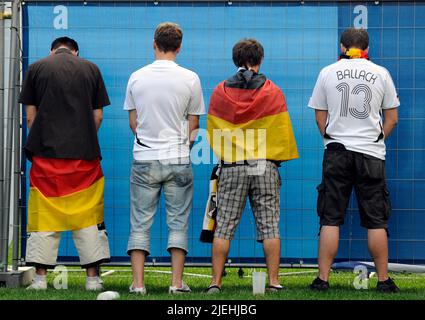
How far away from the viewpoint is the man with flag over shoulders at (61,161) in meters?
8.35

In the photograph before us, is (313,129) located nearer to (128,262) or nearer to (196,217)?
(196,217)

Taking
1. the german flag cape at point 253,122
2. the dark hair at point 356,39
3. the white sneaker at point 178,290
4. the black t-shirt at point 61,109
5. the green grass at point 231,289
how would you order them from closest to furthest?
the green grass at point 231,289
the white sneaker at point 178,290
the german flag cape at point 253,122
the black t-shirt at point 61,109
the dark hair at point 356,39

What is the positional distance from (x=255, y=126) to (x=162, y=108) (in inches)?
27.6

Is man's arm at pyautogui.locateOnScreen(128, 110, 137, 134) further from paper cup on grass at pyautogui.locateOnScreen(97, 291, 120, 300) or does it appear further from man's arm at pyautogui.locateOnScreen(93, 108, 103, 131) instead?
paper cup on grass at pyautogui.locateOnScreen(97, 291, 120, 300)

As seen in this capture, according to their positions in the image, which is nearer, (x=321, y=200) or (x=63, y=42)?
(x=321, y=200)

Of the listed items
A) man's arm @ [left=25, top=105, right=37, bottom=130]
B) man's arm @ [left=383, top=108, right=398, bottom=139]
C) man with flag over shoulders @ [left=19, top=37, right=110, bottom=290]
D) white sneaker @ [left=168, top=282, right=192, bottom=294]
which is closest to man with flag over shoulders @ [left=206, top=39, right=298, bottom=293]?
white sneaker @ [left=168, top=282, right=192, bottom=294]

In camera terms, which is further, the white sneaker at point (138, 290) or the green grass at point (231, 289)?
the white sneaker at point (138, 290)

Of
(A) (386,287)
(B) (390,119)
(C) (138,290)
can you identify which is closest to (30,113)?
(C) (138,290)

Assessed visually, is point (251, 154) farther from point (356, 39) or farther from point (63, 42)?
point (63, 42)

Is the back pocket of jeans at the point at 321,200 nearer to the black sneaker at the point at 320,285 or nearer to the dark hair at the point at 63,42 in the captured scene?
the black sneaker at the point at 320,285

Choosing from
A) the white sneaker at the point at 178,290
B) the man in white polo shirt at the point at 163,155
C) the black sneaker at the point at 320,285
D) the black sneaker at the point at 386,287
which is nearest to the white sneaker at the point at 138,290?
the man in white polo shirt at the point at 163,155

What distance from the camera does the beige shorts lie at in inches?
330

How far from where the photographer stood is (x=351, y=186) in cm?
843

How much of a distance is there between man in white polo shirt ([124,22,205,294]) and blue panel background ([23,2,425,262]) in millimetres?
869
